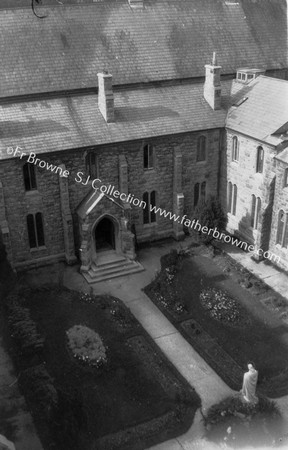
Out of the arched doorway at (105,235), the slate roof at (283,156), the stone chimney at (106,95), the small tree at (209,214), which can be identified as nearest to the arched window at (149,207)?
the arched doorway at (105,235)

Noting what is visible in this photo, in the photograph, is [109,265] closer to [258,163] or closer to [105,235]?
[105,235]

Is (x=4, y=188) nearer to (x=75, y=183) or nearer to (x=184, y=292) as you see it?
(x=75, y=183)

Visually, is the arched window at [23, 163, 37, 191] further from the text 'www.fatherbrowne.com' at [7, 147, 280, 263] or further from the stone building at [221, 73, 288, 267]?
the stone building at [221, 73, 288, 267]

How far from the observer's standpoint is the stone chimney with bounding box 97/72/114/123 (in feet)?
101

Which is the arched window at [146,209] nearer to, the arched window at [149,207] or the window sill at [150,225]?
the arched window at [149,207]

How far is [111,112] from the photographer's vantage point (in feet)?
103

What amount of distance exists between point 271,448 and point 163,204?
18034 millimetres

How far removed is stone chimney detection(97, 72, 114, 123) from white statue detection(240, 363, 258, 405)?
58.2 ft

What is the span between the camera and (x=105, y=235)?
3391 cm

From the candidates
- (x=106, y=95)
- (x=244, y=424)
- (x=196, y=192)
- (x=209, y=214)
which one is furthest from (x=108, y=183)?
(x=244, y=424)

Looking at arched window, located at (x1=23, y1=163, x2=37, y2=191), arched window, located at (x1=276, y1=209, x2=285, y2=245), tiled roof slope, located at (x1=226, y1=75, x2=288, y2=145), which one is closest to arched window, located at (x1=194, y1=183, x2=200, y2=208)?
tiled roof slope, located at (x1=226, y1=75, x2=288, y2=145)

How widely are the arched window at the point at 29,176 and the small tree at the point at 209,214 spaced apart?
33.6 ft

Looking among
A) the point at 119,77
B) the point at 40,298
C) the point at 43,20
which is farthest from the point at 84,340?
the point at 43,20

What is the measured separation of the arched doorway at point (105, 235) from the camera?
108 feet
